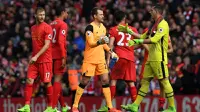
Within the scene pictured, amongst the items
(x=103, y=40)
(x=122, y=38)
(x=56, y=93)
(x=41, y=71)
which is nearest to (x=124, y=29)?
(x=103, y=40)

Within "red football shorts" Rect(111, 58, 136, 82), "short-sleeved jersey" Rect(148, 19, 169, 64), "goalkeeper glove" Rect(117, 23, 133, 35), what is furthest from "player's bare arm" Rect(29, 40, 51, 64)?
"short-sleeved jersey" Rect(148, 19, 169, 64)

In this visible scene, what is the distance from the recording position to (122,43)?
18781mm

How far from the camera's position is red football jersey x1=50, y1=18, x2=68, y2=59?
60.5 feet

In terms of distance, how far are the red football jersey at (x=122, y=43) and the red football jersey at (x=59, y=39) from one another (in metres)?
1.11

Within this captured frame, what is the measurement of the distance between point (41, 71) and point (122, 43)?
6.80ft

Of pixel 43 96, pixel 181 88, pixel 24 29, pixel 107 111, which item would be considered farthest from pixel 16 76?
pixel 107 111

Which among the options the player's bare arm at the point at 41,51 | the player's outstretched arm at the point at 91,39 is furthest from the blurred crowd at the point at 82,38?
the player's outstretched arm at the point at 91,39

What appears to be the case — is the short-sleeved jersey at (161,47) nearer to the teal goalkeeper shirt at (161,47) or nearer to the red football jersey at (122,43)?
the teal goalkeeper shirt at (161,47)

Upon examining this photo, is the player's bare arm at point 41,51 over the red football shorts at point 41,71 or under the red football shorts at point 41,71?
over

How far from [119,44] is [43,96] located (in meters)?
5.26

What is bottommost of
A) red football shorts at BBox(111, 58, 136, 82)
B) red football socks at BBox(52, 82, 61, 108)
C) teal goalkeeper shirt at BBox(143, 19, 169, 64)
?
red football socks at BBox(52, 82, 61, 108)

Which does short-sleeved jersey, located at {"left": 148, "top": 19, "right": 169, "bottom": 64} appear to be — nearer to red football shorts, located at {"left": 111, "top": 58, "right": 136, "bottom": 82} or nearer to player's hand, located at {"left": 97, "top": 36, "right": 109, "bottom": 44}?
player's hand, located at {"left": 97, "top": 36, "right": 109, "bottom": 44}

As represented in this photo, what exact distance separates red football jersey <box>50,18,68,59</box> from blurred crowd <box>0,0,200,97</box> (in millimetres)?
4425

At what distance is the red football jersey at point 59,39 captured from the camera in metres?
18.5
